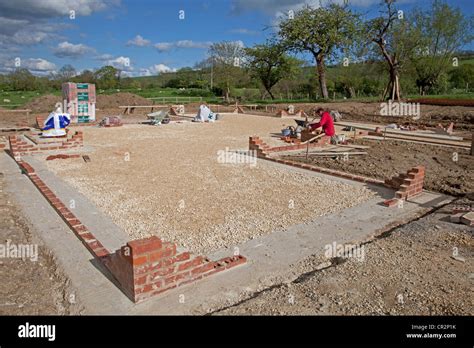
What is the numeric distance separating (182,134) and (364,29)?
23.0m

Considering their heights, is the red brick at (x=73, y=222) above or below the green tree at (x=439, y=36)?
below

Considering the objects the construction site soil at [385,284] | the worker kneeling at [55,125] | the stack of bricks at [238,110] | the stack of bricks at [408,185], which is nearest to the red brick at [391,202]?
the stack of bricks at [408,185]

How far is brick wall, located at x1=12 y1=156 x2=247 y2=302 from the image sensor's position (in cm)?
343

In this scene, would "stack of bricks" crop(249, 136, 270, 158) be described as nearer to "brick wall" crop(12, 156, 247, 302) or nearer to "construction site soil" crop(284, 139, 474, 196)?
"construction site soil" crop(284, 139, 474, 196)

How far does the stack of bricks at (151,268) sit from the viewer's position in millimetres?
3428

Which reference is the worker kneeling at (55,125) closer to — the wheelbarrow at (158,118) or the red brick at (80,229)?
the wheelbarrow at (158,118)

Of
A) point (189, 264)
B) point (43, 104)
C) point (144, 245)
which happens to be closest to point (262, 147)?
point (189, 264)

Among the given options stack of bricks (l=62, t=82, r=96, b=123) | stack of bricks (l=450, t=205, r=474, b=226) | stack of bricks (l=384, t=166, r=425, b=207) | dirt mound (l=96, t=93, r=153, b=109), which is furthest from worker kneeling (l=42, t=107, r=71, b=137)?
dirt mound (l=96, t=93, r=153, b=109)

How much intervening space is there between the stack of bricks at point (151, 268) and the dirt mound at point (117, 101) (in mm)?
27942

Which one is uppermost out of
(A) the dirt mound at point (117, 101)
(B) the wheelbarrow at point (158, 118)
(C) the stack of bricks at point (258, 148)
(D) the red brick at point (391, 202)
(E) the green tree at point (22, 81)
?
Answer: (E) the green tree at point (22, 81)

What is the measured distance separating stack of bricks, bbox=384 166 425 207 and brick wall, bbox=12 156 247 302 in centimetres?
382

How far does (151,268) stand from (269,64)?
3885 cm

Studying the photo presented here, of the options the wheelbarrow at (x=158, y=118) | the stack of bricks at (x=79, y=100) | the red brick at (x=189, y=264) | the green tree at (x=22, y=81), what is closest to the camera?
the red brick at (x=189, y=264)
